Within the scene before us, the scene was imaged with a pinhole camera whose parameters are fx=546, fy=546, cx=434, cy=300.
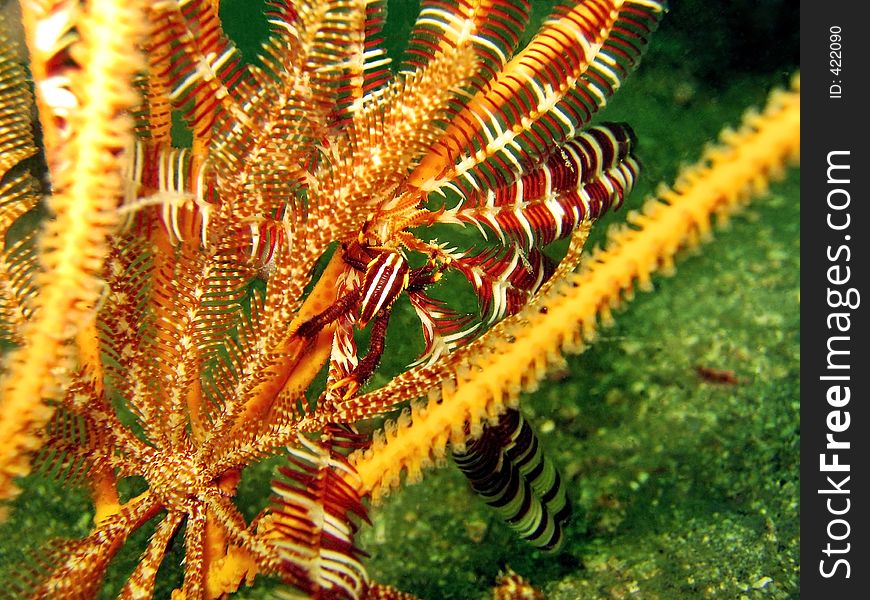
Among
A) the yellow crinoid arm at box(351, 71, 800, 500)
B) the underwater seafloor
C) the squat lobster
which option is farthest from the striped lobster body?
Result: the underwater seafloor

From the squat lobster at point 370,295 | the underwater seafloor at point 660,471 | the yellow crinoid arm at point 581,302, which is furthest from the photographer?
the underwater seafloor at point 660,471

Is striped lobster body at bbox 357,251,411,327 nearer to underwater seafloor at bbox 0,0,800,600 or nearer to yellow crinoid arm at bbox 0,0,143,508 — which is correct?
yellow crinoid arm at bbox 0,0,143,508

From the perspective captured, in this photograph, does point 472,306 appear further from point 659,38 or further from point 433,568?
point 659,38

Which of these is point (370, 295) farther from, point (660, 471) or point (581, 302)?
point (660, 471)
